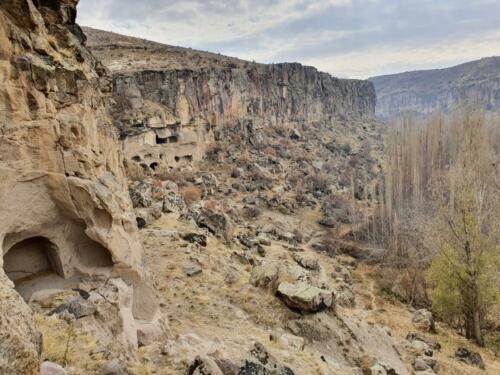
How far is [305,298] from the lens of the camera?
9.02 m

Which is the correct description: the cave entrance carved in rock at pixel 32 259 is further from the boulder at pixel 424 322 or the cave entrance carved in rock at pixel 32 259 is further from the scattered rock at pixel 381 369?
the boulder at pixel 424 322

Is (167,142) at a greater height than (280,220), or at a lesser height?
greater

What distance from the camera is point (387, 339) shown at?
937cm

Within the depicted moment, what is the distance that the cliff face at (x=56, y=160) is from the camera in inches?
186

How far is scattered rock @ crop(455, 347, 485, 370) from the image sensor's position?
1025 cm

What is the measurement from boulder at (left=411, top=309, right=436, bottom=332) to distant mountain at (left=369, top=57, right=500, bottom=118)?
103982mm

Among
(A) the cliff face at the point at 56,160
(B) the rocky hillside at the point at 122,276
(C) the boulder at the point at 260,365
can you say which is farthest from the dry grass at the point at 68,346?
(C) the boulder at the point at 260,365

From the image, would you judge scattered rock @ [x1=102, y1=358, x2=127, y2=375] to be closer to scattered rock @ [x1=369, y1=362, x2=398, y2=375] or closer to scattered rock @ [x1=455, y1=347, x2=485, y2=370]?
scattered rock @ [x1=369, y1=362, x2=398, y2=375]

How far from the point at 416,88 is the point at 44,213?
184m

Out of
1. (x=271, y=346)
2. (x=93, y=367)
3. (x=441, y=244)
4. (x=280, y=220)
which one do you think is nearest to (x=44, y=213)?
(x=93, y=367)

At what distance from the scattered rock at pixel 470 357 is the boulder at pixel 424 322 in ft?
8.15

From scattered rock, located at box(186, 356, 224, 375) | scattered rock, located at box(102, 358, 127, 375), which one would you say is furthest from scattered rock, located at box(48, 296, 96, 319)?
scattered rock, located at box(186, 356, 224, 375)

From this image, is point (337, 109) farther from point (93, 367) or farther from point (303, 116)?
point (93, 367)

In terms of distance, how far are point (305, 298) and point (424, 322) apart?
7.21m
